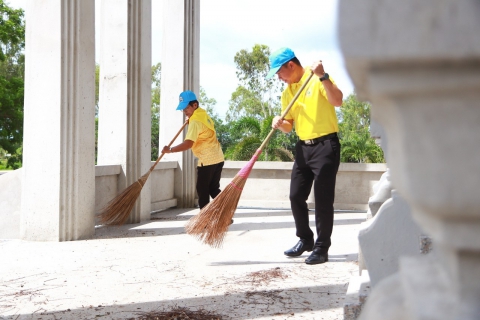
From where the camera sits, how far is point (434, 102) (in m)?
0.59

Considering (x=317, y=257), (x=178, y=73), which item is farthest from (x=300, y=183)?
(x=178, y=73)

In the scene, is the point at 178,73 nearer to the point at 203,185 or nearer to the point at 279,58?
the point at 203,185

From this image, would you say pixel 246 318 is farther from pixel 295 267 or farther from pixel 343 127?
pixel 343 127

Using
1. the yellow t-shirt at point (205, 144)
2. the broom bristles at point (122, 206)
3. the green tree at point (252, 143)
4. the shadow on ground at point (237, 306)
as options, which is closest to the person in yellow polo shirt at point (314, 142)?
the shadow on ground at point (237, 306)

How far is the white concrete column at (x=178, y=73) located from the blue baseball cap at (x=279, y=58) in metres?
4.98

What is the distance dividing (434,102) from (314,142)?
4163mm

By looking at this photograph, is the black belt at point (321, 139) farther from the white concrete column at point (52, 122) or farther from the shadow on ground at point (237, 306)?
the white concrete column at point (52, 122)

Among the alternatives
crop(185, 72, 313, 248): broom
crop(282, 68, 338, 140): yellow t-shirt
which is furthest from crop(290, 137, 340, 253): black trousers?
crop(185, 72, 313, 248): broom

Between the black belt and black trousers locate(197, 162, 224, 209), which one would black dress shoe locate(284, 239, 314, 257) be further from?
black trousers locate(197, 162, 224, 209)

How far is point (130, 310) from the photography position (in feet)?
11.6

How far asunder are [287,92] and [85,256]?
2.51m

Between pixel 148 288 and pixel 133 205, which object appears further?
pixel 133 205

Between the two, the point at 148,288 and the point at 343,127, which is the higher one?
the point at 343,127

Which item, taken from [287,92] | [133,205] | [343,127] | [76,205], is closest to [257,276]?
[287,92]
